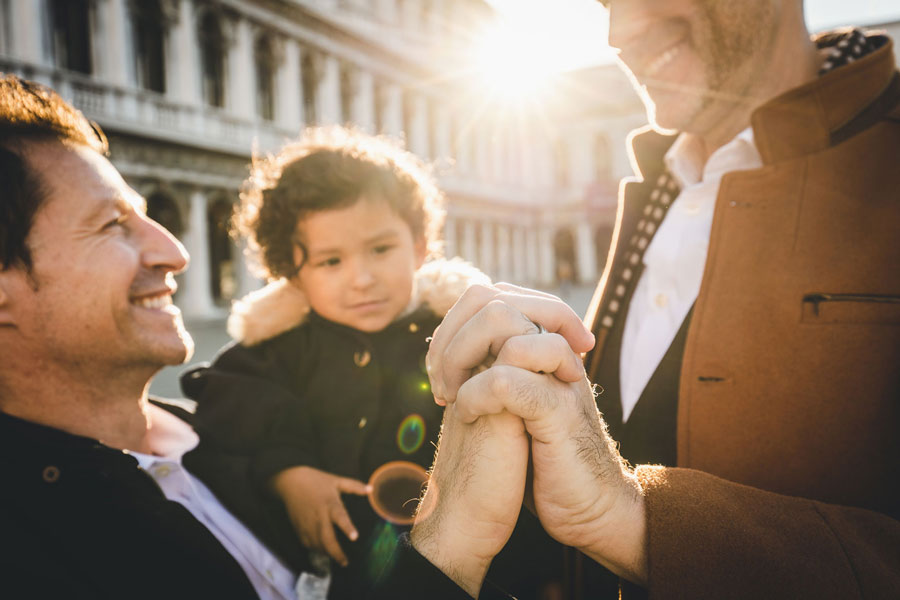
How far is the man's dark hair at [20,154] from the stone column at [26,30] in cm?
1290

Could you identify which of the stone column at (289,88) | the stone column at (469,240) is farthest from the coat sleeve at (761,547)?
the stone column at (469,240)

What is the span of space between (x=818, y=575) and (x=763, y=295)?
0.63m

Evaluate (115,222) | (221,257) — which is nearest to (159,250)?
(115,222)

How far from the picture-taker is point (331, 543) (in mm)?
1523

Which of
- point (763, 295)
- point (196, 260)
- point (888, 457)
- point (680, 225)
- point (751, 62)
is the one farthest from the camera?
point (196, 260)

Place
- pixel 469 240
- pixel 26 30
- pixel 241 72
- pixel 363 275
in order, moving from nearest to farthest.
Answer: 1. pixel 363 275
2. pixel 26 30
3. pixel 241 72
4. pixel 469 240

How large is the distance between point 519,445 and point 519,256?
29.1 metres

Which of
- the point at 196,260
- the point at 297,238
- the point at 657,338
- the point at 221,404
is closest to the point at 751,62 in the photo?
the point at 657,338

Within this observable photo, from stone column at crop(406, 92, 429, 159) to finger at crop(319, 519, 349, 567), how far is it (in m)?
21.9

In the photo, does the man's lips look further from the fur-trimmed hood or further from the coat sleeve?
the coat sleeve

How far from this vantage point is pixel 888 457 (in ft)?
3.66

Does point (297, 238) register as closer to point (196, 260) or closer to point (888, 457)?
point (888, 457)

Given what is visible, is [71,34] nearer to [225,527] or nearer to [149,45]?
[149,45]

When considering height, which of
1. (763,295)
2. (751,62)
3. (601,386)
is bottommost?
(601,386)
